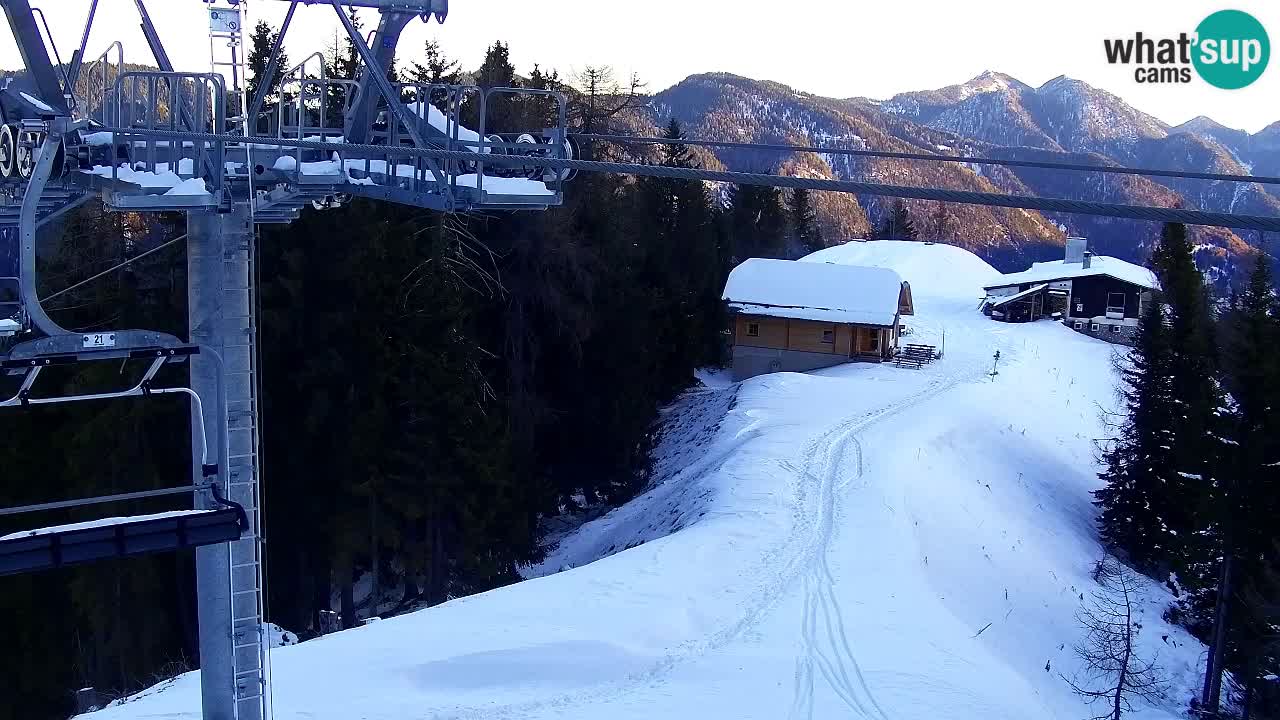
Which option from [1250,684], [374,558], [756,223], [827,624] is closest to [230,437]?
[827,624]

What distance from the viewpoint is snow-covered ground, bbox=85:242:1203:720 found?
49.2 feet

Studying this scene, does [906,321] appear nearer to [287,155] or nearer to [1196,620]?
[1196,620]

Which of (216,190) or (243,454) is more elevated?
(216,190)

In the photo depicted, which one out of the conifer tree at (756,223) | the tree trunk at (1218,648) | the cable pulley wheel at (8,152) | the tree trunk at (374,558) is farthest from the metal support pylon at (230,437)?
the conifer tree at (756,223)

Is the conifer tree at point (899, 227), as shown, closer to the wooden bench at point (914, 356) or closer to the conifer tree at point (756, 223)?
the conifer tree at point (756, 223)

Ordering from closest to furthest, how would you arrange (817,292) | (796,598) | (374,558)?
(796,598) → (374,558) → (817,292)

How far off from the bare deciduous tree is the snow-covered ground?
49 centimetres

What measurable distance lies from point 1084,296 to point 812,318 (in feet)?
94.4

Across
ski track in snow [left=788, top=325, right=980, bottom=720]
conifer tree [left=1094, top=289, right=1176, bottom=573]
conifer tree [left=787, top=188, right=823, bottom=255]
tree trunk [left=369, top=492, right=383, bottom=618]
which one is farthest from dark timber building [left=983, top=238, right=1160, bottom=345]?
tree trunk [left=369, top=492, right=383, bottom=618]

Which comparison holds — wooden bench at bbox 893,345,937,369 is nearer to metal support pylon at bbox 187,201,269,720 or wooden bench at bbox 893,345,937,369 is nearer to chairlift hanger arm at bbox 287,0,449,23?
chairlift hanger arm at bbox 287,0,449,23

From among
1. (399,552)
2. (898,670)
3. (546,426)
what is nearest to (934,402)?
(546,426)

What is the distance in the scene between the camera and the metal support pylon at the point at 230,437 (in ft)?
35.3

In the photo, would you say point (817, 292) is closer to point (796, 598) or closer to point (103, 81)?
point (796, 598)

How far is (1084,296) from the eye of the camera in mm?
69562
